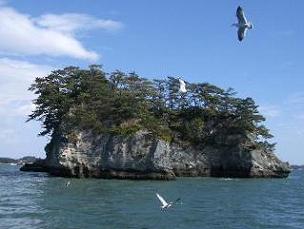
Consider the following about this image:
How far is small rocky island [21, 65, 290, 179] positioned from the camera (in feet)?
189

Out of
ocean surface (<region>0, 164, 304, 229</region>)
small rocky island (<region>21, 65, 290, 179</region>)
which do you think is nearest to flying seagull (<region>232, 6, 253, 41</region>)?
ocean surface (<region>0, 164, 304, 229</region>)

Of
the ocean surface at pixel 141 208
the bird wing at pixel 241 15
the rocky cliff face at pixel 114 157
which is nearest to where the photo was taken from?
the bird wing at pixel 241 15

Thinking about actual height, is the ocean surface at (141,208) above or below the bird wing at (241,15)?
below

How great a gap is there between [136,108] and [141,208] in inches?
1201

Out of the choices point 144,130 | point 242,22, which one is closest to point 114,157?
point 144,130

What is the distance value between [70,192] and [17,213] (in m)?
11.3

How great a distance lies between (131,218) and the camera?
88.8 feet

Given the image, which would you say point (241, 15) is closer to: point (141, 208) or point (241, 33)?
point (241, 33)

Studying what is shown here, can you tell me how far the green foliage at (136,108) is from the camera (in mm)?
60688

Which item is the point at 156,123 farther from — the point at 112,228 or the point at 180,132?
the point at 112,228

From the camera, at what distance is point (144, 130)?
6019cm

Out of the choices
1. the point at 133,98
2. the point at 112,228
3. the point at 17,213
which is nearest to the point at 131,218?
the point at 112,228

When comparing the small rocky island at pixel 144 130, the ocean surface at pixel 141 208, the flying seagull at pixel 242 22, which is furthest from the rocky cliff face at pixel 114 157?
the flying seagull at pixel 242 22

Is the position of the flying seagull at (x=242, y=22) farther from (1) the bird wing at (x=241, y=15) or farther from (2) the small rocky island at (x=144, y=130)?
(2) the small rocky island at (x=144, y=130)
